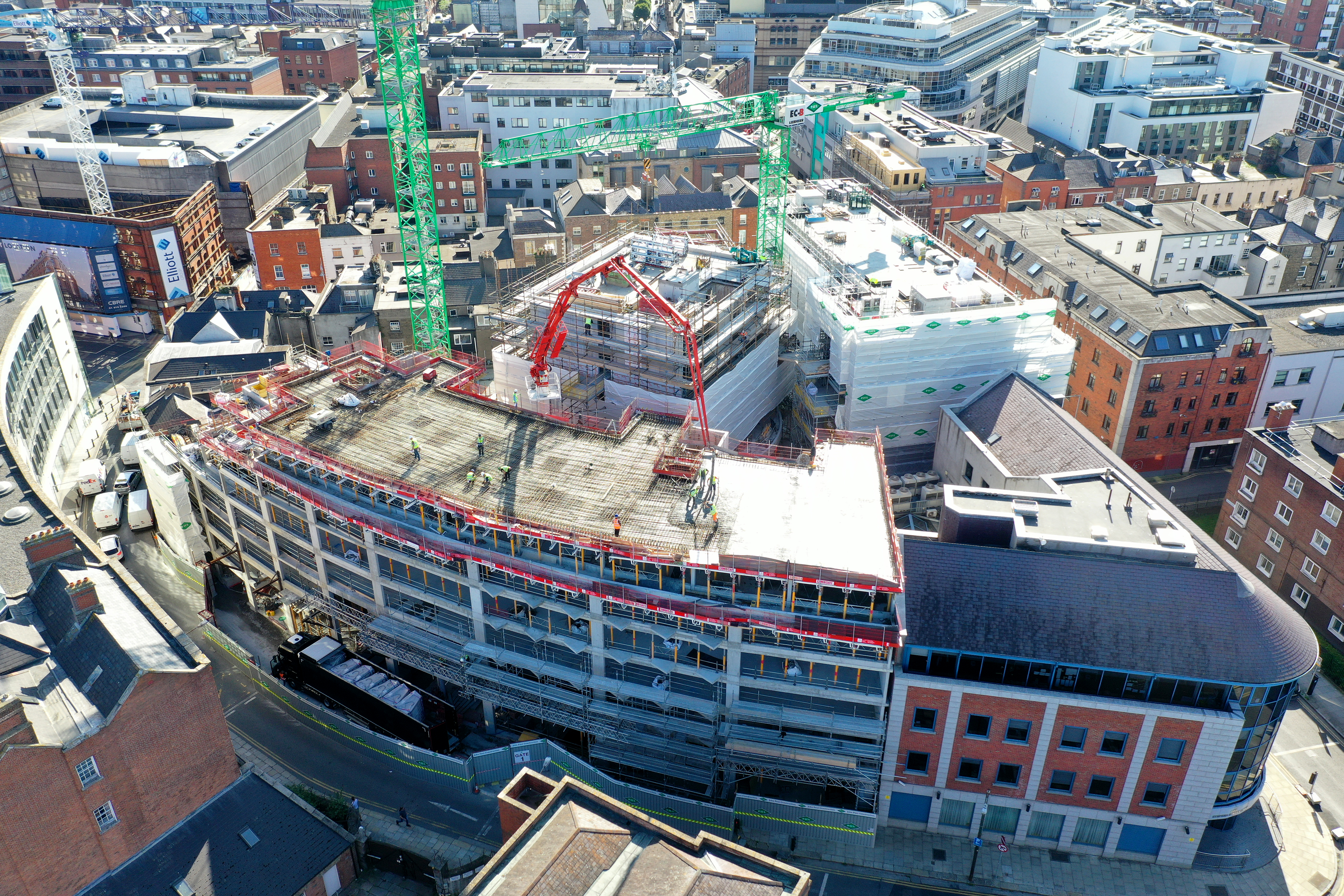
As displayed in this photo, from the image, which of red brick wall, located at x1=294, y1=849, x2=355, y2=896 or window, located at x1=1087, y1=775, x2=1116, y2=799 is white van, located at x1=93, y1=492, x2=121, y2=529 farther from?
window, located at x1=1087, y1=775, x2=1116, y2=799

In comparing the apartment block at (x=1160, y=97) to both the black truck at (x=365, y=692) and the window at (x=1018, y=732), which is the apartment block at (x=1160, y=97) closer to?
the window at (x=1018, y=732)

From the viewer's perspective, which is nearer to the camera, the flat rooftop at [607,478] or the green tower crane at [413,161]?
the flat rooftop at [607,478]

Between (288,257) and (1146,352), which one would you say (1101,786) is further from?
(288,257)

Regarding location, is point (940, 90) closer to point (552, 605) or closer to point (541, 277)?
point (541, 277)

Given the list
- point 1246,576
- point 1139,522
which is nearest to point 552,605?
point 1139,522

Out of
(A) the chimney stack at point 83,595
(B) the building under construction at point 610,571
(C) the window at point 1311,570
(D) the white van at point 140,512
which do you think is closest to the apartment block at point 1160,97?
(C) the window at point 1311,570

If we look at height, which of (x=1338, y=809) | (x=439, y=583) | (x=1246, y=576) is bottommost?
(x=1338, y=809)
